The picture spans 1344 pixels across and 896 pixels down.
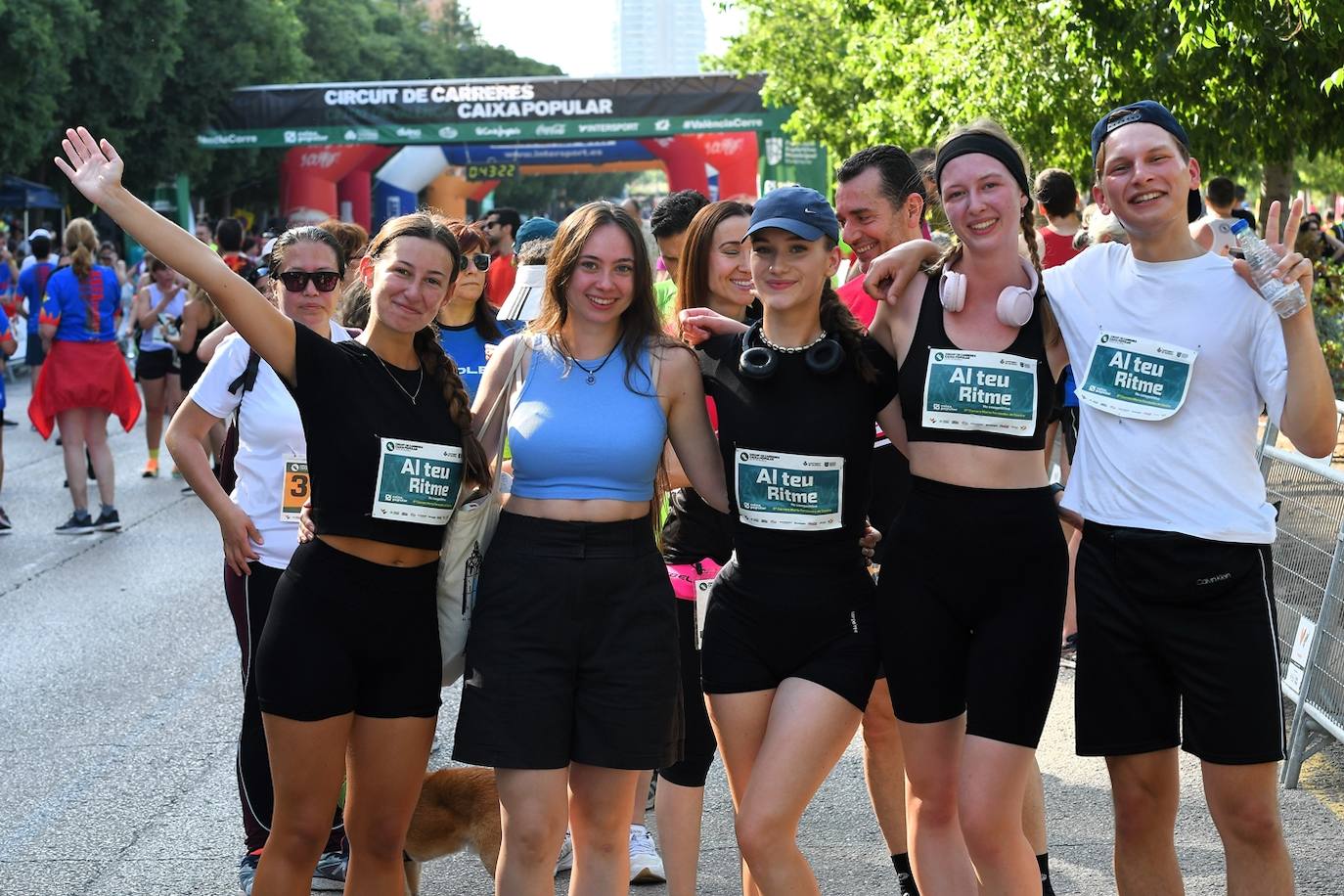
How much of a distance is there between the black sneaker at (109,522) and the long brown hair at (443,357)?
7.77 meters

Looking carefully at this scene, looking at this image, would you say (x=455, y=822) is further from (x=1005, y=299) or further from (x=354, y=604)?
(x=1005, y=299)

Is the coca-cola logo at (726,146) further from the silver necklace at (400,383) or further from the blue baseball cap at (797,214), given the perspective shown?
the silver necklace at (400,383)

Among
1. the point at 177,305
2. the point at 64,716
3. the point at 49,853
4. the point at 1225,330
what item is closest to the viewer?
the point at 1225,330

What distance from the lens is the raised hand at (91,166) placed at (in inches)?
145

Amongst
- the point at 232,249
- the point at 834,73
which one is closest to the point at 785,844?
the point at 232,249

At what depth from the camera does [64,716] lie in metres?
6.96

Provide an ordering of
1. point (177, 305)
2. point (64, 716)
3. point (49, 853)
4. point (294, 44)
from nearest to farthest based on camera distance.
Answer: point (49, 853) → point (64, 716) → point (177, 305) → point (294, 44)

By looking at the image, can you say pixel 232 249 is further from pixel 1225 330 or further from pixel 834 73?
pixel 834 73

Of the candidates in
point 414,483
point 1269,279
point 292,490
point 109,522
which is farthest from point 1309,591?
point 109,522

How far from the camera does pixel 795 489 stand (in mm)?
3887

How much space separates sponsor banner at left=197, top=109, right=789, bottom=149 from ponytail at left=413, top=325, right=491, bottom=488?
3280 cm

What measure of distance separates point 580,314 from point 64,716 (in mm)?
4085

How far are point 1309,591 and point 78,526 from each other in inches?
337

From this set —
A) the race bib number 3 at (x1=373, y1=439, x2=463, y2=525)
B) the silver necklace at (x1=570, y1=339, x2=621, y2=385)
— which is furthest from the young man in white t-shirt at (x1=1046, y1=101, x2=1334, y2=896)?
the race bib number 3 at (x1=373, y1=439, x2=463, y2=525)
